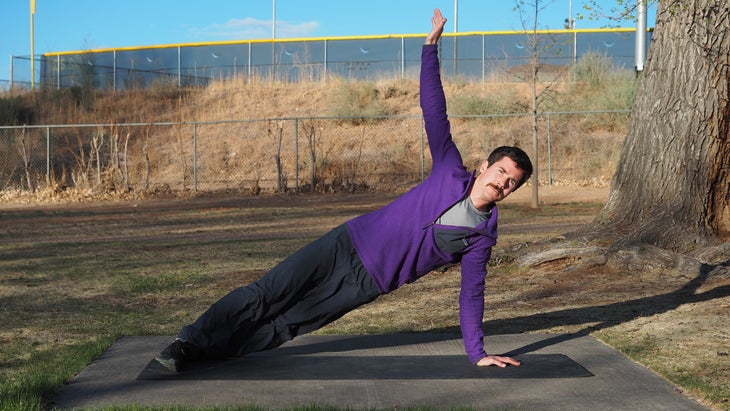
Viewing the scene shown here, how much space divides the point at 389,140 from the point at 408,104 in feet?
13.5

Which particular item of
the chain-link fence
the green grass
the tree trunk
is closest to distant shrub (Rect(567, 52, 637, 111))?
the chain-link fence

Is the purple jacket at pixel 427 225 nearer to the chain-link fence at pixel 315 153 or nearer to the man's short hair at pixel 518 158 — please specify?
the man's short hair at pixel 518 158

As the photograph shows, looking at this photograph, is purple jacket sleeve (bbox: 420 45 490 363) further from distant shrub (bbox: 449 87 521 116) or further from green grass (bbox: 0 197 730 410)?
distant shrub (bbox: 449 87 521 116)

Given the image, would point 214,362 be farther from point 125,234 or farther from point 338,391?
point 125,234

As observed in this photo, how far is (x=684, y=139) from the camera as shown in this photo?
405 inches

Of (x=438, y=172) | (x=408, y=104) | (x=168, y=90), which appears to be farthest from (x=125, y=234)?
(x=168, y=90)

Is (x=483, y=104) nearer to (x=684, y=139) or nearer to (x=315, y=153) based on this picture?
(x=315, y=153)

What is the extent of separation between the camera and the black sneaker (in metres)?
5.52

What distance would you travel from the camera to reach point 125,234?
15.8 m

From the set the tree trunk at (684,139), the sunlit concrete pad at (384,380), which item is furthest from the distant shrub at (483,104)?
the sunlit concrete pad at (384,380)

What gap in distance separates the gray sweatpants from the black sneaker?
47 mm

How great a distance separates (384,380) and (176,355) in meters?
1.24

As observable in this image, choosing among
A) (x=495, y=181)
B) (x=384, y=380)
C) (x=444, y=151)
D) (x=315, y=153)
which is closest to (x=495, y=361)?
(x=384, y=380)

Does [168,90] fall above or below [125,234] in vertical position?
above
